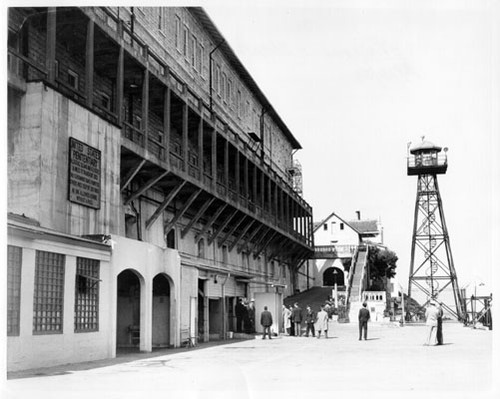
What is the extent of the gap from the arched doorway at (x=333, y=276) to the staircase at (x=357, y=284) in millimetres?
5625

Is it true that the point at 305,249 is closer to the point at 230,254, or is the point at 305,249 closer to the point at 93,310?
the point at 230,254

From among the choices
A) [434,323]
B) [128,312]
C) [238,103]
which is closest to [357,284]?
[238,103]

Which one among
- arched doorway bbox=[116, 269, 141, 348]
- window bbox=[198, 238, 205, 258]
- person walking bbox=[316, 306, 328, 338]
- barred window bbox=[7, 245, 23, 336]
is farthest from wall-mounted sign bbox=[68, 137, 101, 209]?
window bbox=[198, 238, 205, 258]

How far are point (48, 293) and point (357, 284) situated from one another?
143ft

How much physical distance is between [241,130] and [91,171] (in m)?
26.7

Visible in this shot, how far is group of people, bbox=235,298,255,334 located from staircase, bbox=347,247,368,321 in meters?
14.8

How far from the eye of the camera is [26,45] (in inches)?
778

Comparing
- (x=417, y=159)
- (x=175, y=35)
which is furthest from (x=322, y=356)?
(x=417, y=159)

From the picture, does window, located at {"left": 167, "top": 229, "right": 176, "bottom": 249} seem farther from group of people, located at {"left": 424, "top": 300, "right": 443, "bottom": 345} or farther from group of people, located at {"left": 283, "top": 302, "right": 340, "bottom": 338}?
group of people, located at {"left": 424, "top": 300, "right": 443, "bottom": 345}

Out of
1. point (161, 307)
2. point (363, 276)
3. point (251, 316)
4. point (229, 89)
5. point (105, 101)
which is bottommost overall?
point (251, 316)

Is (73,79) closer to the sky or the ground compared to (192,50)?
closer to the ground

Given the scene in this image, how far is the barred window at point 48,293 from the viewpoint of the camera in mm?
14539

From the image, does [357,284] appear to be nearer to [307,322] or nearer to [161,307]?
[307,322]

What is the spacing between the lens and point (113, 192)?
19250 mm
